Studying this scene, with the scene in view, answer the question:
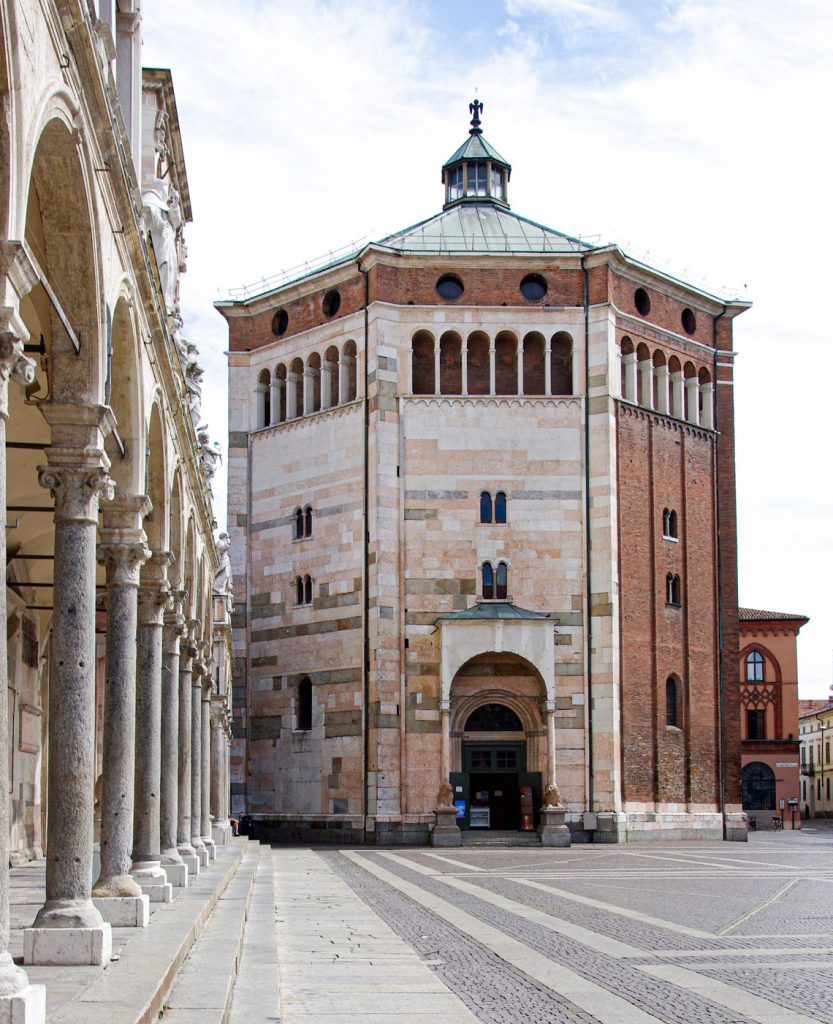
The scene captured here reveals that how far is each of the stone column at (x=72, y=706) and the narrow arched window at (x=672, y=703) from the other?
127ft

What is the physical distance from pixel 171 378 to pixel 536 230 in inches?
1419

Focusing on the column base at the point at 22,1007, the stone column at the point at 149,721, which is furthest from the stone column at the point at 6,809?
the stone column at the point at 149,721

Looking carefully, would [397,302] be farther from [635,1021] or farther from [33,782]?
[635,1021]

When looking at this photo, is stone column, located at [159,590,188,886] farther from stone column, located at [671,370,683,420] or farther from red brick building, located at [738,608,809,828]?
red brick building, located at [738,608,809,828]

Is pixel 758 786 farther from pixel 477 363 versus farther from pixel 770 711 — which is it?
pixel 477 363

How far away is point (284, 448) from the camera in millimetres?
50312

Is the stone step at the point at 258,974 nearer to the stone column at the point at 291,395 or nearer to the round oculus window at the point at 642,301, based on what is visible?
the stone column at the point at 291,395

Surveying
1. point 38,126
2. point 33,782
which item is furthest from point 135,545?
point 33,782

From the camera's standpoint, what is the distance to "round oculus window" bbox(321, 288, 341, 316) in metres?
49.6

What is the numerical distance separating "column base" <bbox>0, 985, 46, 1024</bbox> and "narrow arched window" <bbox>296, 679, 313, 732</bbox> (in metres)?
41.0

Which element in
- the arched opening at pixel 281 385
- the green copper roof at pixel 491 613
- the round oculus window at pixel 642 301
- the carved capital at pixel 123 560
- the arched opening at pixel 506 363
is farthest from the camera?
the arched opening at pixel 281 385

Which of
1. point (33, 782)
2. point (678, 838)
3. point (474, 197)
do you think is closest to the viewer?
point (33, 782)

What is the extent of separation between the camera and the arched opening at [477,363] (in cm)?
4769

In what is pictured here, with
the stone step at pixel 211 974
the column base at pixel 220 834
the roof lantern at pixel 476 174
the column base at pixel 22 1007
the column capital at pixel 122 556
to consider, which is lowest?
the column base at pixel 220 834
